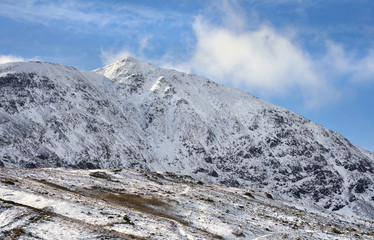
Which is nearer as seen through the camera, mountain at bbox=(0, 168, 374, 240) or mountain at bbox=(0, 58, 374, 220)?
mountain at bbox=(0, 168, 374, 240)

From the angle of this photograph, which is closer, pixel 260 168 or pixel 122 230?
pixel 122 230

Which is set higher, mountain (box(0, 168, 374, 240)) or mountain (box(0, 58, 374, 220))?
mountain (box(0, 58, 374, 220))

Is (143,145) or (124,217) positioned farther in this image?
(143,145)

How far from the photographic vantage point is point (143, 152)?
162625mm

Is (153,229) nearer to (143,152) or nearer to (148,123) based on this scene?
(143,152)

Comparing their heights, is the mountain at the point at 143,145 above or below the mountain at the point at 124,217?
above

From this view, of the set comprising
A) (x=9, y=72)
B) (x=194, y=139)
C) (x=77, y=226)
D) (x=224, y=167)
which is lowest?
(x=77, y=226)

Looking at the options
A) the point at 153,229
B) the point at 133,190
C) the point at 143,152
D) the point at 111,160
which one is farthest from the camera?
the point at 143,152

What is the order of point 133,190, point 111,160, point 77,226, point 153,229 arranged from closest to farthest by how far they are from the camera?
1. point 77,226
2. point 153,229
3. point 133,190
4. point 111,160

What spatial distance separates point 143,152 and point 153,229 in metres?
137

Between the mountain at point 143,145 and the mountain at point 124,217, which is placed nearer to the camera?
the mountain at point 124,217

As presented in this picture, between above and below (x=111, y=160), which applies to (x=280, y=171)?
above

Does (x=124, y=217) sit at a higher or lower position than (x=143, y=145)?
lower

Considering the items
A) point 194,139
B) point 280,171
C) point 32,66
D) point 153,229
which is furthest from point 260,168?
point 153,229
